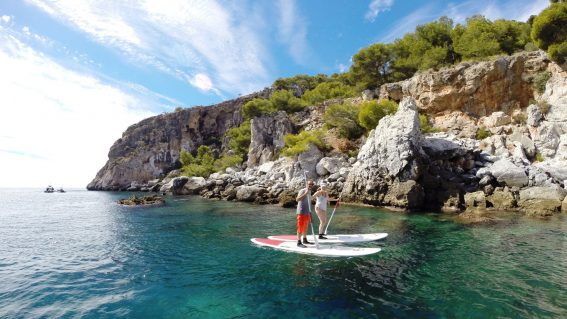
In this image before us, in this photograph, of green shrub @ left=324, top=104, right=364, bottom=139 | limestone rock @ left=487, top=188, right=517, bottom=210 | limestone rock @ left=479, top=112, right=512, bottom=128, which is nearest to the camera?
limestone rock @ left=487, top=188, right=517, bottom=210

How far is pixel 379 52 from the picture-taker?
→ 196ft

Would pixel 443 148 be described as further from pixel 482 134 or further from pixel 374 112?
pixel 374 112

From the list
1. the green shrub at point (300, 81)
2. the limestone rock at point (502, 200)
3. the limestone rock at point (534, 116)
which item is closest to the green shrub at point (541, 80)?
the limestone rock at point (534, 116)

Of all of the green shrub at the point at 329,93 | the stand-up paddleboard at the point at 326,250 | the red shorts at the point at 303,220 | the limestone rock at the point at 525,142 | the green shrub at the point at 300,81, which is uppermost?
the green shrub at the point at 300,81

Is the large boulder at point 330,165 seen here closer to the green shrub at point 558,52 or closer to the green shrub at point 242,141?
the green shrub at point 558,52

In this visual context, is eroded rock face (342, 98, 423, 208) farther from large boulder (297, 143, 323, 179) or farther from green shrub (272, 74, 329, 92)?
green shrub (272, 74, 329, 92)

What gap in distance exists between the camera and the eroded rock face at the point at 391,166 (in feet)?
94.1

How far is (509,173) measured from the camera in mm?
28016

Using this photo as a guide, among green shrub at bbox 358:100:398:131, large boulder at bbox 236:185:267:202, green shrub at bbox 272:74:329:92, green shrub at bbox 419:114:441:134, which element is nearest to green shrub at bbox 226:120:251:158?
green shrub at bbox 272:74:329:92

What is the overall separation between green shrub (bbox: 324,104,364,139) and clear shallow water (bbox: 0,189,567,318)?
103ft

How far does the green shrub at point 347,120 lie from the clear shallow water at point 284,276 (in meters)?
31.3

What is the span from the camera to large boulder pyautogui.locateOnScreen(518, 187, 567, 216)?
76.2 ft

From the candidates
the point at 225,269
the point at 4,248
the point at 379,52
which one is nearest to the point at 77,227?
the point at 4,248

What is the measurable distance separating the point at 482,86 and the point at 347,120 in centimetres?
1877
